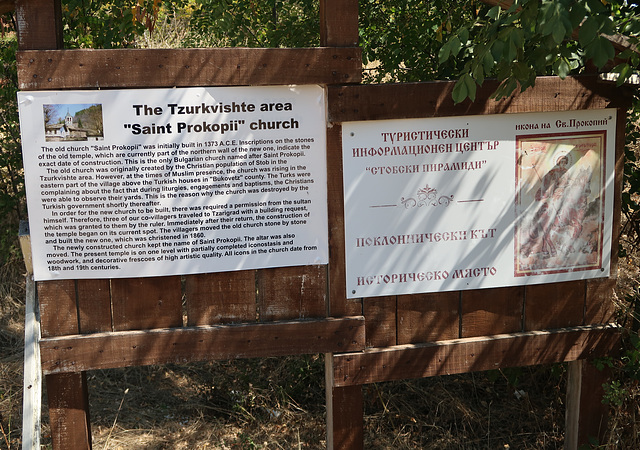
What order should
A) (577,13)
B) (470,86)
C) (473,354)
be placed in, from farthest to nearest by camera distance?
(473,354), (470,86), (577,13)

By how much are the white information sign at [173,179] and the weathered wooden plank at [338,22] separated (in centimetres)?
24

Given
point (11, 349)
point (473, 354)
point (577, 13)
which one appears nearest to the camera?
point (577, 13)

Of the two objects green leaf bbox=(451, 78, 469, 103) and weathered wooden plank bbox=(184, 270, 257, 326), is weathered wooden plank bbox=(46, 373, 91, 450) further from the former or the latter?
green leaf bbox=(451, 78, 469, 103)

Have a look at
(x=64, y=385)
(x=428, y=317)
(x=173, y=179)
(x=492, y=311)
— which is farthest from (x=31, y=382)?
(x=492, y=311)

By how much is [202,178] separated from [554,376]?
272cm

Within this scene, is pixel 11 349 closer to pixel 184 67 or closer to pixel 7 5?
pixel 7 5

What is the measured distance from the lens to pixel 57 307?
3.32 m

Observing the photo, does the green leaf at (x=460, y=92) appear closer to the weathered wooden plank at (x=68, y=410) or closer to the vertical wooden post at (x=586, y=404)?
the vertical wooden post at (x=586, y=404)

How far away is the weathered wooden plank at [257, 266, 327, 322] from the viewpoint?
3.45m

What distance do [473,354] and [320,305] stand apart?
0.84 meters

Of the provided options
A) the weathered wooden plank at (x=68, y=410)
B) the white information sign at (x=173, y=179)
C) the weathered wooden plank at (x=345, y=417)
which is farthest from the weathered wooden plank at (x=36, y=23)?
the weathered wooden plank at (x=345, y=417)

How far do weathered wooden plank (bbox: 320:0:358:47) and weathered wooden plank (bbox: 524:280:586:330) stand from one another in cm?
156

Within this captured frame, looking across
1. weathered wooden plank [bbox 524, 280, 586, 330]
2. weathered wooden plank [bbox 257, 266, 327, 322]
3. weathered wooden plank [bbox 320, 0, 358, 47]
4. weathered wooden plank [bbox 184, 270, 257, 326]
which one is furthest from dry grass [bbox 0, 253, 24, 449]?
weathered wooden plank [bbox 524, 280, 586, 330]

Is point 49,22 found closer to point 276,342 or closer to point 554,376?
point 276,342
